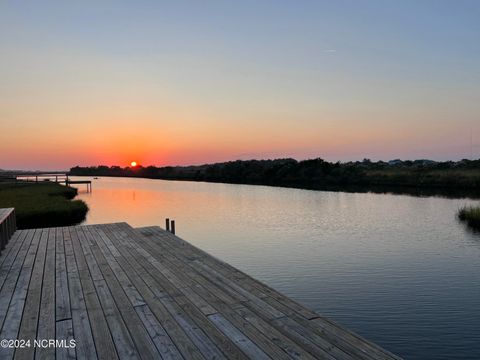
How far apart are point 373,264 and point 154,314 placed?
1021cm

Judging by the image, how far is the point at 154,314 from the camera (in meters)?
4.70

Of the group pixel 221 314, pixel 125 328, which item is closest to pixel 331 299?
pixel 221 314

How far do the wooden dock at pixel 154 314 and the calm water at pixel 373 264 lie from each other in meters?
3.70

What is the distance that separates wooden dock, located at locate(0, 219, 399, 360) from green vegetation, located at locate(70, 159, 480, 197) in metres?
39.3

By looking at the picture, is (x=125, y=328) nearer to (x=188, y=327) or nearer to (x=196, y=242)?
(x=188, y=327)

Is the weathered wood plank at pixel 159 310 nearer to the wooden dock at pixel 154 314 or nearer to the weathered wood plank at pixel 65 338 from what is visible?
the wooden dock at pixel 154 314

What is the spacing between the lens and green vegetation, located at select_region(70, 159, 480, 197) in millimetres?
47344

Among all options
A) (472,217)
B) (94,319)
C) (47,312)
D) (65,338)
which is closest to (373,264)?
→ (94,319)

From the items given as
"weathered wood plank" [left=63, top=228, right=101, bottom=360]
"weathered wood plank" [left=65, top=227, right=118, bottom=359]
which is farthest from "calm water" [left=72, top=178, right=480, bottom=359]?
"weathered wood plank" [left=63, top=228, right=101, bottom=360]

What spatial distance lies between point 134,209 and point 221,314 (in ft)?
95.2

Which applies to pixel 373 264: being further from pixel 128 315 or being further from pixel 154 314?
pixel 128 315

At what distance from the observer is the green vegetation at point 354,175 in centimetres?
4734

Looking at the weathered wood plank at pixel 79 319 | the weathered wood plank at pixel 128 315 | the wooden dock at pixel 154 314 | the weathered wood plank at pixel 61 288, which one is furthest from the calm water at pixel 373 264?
the weathered wood plank at pixel 61 288

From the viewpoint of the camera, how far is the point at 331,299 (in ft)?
31.3
